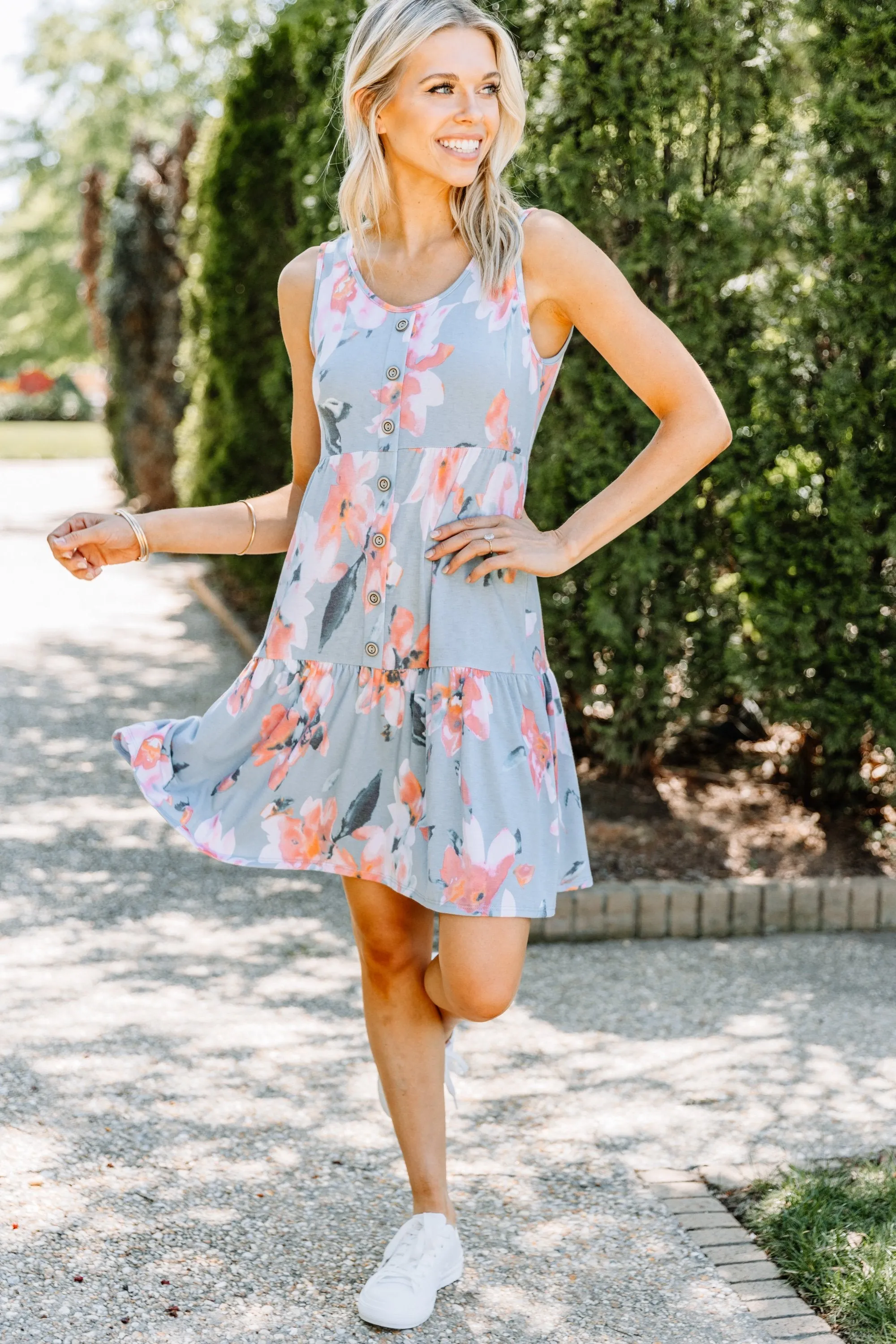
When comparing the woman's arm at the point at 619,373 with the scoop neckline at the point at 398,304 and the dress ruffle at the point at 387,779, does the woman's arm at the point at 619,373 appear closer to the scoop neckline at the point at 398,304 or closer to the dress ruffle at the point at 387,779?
the scoop neckline at the point at 398,304

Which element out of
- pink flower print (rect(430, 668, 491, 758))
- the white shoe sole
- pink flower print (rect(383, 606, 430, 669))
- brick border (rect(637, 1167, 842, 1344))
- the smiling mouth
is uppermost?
the smiling mouth

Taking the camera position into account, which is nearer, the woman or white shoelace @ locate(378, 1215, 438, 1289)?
the woman

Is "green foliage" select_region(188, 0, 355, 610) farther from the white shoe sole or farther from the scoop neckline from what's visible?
the white shoe sole

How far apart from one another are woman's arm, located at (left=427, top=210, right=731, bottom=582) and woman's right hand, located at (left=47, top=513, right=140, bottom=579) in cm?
54

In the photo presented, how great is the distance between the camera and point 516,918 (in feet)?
7.45

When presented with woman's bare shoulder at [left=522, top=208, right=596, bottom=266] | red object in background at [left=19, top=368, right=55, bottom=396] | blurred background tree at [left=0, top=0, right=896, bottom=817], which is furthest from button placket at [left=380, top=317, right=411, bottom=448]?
red object in background at [left=19, top=368, right=55, bottom=396]

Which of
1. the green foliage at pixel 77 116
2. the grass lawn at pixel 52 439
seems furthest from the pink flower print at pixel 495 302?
the grass lawn at pixel 52 439

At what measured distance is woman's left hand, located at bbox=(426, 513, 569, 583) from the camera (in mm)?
2262

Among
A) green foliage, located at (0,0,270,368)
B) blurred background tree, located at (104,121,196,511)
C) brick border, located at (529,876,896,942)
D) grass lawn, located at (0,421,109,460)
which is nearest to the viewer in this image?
brick border, located at (529,876,896,942)

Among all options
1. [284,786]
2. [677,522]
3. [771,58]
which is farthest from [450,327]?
[771,58]

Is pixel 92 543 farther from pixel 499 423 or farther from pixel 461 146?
pixel 461 146

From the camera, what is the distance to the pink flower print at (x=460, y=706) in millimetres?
2264

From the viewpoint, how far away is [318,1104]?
329 cm

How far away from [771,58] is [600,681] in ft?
7.34
